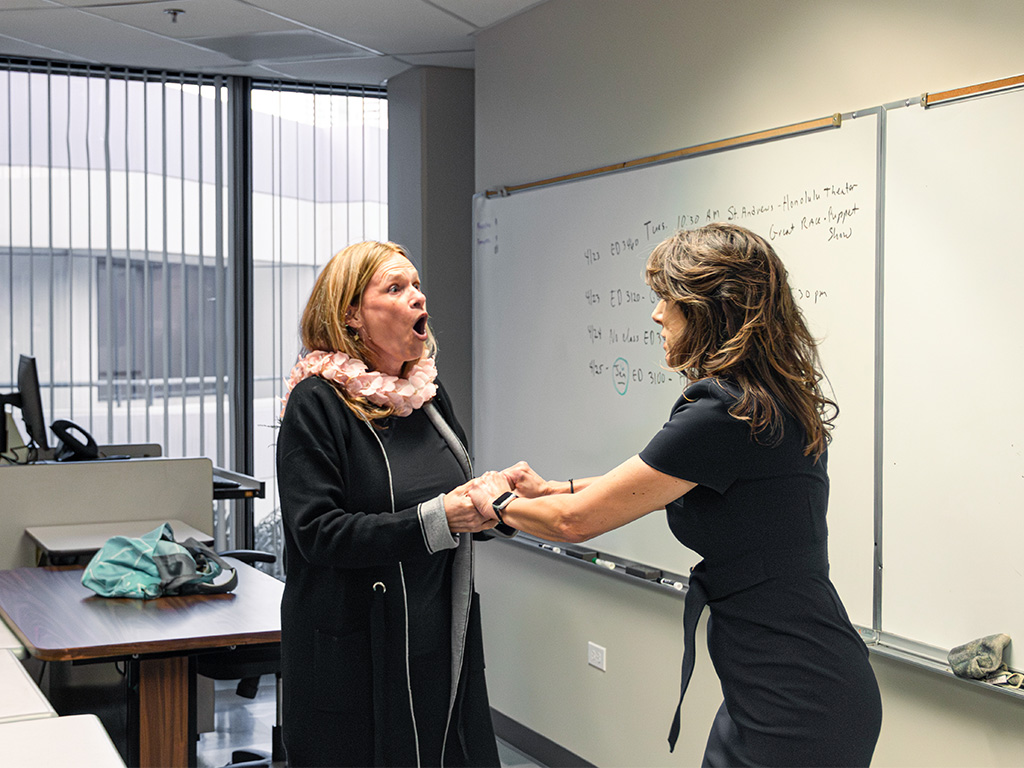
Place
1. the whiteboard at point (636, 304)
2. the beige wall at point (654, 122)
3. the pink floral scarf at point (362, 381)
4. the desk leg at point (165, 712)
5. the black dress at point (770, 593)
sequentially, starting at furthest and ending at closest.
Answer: the desk leg at point (165, 712), the whiteboard at point (636, 304), the beige wall at point (654, 122), the pink floral scarf at point (362, 381), the black dress at point (770, 593)

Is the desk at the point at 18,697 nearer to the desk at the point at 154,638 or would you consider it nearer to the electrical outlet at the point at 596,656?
the desk at the point at 154,638

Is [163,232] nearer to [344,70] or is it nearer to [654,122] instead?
[344,70]

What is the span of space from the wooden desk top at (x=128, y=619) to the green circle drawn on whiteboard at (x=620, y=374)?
3.82ft

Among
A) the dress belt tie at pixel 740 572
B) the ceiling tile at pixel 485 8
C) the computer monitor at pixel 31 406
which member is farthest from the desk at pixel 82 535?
the dress belt tie at pixel 740 572

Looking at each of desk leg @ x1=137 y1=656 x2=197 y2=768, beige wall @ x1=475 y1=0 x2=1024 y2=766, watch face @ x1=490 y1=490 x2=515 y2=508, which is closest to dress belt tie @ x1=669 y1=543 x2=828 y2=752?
watch face @ x1=490 y1=490 x2=515 y2=508

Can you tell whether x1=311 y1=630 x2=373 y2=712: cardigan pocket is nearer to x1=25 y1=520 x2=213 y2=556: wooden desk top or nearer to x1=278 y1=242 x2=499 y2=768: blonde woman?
x1=278 y1=242 x2=499 y2=768: blonde woman

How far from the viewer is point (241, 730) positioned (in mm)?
3875

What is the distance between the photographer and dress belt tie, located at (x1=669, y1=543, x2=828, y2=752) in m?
1.47

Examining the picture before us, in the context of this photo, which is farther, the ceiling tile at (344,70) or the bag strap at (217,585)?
the ceiling tile at (344,70)

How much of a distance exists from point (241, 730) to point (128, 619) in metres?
1.52

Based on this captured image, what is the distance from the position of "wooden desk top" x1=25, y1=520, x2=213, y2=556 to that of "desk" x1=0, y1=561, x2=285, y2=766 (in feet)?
1.44

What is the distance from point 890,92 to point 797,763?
4.88 feet

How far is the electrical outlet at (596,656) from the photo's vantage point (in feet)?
10.7

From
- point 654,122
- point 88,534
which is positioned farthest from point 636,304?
point 88,534
